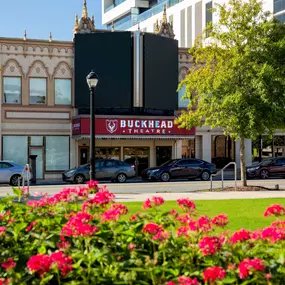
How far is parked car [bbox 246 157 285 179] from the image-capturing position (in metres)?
36.0

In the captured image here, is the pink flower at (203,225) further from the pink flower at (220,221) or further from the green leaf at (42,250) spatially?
the green leaf at (42,250)

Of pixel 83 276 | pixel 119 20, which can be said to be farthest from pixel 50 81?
pixel 119 20

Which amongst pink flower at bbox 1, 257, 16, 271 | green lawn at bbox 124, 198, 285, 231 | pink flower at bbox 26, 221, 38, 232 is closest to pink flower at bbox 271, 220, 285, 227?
pink flower at bbox 26, 221, 38, 232

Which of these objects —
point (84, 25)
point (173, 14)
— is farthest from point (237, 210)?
point (173, 14)

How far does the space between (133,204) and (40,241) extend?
1081 centimetres

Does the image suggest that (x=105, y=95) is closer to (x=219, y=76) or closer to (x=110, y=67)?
(x=110, y=67)

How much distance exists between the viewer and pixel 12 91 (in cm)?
3584

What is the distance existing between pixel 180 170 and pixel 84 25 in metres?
12.2

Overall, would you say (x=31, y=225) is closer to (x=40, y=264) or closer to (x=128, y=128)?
(x=40, y=264)

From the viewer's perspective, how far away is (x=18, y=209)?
6516 millimetres

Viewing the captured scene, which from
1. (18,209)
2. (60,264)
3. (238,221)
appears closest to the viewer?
(60,264)

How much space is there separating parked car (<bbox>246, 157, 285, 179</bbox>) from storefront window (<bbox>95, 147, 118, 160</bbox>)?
8.91 meters

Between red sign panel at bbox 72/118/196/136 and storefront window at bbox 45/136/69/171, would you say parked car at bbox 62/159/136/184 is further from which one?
storefront window at bbox 45/136/69/171

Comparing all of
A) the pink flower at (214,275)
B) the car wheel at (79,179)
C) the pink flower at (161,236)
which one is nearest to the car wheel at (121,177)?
the car wheel at (79,179)
